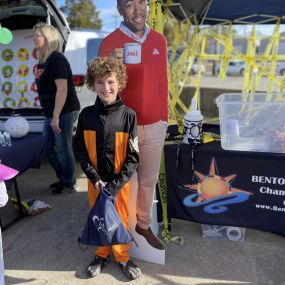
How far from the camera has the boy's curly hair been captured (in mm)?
2184

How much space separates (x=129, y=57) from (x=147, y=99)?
0.29 metres

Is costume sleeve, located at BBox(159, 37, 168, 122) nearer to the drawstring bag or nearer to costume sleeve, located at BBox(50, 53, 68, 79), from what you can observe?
the drawstring bag

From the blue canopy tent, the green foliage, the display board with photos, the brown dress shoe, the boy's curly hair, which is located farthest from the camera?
the green foliage

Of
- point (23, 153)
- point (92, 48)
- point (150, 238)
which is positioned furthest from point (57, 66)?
point (150, 238)

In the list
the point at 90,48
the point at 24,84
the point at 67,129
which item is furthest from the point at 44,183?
the point at 90,48

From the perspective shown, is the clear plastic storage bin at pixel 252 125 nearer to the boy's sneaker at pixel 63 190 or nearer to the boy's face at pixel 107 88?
the boy's face at pixel 107 88

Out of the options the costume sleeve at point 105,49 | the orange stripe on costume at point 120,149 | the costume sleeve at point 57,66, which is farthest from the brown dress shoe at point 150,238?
the costume sleeve at point 57,66

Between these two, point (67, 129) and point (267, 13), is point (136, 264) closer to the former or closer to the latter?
point (67, 129)

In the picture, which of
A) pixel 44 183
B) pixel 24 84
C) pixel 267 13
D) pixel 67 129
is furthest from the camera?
pixel 267 13

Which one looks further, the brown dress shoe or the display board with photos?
the display board with photos

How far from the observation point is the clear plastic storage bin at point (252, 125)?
2705 mm

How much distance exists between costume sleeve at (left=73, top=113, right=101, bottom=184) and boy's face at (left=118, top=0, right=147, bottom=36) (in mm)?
662

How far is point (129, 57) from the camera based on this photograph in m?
2.33

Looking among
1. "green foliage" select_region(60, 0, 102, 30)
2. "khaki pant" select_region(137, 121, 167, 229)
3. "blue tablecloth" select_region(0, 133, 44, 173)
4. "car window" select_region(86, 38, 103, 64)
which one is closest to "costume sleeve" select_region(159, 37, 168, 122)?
"khaki pant" select_region(137, 121, 167, 229)
